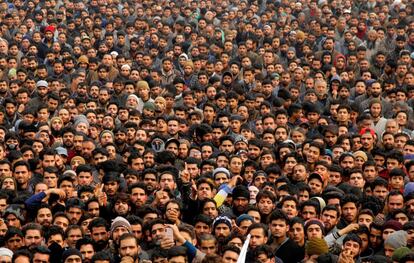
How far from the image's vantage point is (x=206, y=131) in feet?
41.0

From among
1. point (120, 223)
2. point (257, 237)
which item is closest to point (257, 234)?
point (257, 237)

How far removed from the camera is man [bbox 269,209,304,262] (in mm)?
8758

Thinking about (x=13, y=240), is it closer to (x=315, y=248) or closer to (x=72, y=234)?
(x=72, y=234)

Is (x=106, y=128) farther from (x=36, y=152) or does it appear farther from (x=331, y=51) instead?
(x=331, y=51)

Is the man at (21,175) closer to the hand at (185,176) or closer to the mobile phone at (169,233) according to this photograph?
the hand at (185,176)

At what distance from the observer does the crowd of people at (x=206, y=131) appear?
8.93 m

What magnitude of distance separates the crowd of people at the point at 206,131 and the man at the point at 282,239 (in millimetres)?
22

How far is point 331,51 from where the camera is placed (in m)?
16.5

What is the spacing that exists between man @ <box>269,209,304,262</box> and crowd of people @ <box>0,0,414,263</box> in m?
0.02

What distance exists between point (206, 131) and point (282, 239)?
374 centimetres

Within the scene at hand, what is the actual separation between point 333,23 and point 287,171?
24.1 feet

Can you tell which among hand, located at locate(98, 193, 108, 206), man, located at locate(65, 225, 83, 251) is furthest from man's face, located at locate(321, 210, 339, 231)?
man, located at locate(65, 225, 83, 251)

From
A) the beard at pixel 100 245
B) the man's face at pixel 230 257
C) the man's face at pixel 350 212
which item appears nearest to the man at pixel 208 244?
the man's face at pixel 230 257

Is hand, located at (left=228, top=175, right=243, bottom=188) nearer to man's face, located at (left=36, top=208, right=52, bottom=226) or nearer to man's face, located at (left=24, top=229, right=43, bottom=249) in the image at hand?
man's face, located at (left=36, top=208, right=52, bottom=226)
